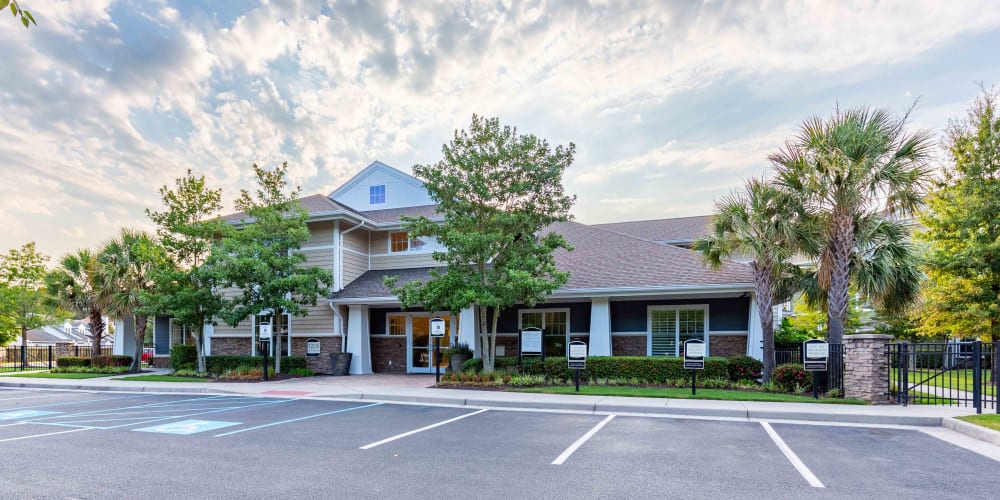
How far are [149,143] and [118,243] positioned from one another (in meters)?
6.32

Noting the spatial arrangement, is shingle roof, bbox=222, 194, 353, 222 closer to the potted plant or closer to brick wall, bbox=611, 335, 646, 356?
the potted plant

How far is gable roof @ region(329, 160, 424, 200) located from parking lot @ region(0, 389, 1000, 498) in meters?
14.0

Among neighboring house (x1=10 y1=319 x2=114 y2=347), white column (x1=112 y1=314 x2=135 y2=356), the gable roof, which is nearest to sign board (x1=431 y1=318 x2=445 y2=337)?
the gable roof

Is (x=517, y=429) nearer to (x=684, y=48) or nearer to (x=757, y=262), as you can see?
(x=757, y=262)

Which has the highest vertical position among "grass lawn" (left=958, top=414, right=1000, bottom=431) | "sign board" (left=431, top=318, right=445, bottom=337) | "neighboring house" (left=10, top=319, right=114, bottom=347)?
"sign board" (left=431, top=318, right=445, bottom=337)

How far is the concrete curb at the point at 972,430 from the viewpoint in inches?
327

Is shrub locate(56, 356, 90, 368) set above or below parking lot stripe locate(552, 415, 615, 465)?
below

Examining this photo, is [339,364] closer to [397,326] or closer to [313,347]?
[313,347]

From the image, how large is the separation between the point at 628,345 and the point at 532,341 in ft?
11.3

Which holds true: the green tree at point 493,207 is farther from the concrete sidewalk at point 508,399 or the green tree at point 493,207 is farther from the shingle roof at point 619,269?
the concrete sidewalk at point 508,399

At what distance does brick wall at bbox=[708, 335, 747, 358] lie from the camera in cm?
1659

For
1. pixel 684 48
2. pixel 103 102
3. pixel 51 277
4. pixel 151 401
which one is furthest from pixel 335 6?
pixel 51 277

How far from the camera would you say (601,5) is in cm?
1431

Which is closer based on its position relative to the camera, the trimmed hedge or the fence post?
the fence post
